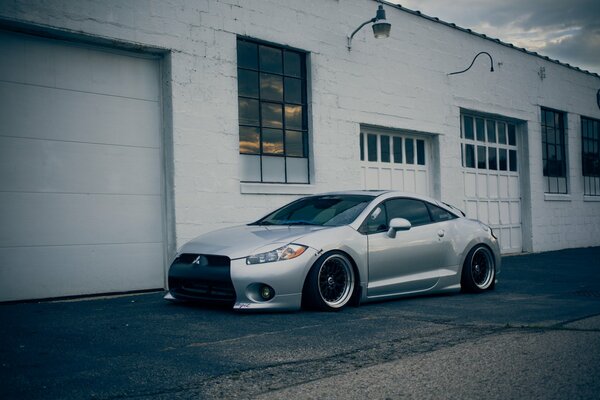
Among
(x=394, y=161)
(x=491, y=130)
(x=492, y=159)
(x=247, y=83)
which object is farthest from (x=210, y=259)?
(x=491, y=130)

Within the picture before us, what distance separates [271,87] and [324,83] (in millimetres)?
1190

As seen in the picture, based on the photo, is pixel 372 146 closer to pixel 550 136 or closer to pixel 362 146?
pixel 362 146

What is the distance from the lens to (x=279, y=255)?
6.90 m

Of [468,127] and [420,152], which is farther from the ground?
[468,127]

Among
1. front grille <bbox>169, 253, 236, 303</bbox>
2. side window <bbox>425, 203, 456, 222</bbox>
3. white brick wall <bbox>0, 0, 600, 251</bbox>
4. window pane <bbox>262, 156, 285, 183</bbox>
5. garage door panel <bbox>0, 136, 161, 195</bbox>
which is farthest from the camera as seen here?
window pane <bbox>262, 156, 285, 183</bbox>

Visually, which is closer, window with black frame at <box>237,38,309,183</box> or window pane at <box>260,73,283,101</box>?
window with black frame at <box>237,38,309,183</box>

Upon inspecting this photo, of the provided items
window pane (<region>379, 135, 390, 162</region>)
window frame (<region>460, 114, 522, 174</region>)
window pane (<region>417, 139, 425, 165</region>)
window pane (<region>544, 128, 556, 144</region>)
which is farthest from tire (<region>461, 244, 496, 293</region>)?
window pane (<region>544, 128, 556, 144</region>)

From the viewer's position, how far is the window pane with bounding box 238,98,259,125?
36.8 ft

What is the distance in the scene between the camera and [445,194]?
598 inches

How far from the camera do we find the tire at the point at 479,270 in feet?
29.4

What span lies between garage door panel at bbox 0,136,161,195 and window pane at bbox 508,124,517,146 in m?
11.2

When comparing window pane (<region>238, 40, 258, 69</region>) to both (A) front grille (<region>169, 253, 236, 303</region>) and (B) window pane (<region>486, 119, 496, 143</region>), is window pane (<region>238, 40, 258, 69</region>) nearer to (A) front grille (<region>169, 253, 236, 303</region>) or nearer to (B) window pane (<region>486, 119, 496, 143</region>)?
(A) front grille (<region>169, 253, 236, 303</region>)

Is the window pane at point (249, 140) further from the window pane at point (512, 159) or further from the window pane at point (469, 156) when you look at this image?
the window pane at point (512, 159)

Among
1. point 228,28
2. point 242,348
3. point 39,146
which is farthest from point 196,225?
point 242,348
